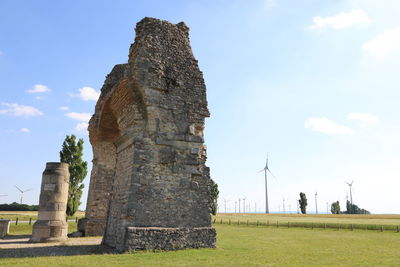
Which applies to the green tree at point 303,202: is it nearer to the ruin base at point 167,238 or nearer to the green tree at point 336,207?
the green tree at point 336,207

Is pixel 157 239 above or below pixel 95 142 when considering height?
below

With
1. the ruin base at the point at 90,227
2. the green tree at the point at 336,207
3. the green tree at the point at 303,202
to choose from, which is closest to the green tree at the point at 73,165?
the ruin base at the point at 90,227

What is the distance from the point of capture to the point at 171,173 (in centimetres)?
1117

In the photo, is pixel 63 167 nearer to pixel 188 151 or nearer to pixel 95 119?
pixel 95 119

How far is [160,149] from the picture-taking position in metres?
11.1

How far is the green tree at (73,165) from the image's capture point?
29.4 meters

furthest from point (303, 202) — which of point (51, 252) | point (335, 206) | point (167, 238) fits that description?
point (51, 252)

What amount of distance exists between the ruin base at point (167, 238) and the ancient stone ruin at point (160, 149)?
0.03 meters

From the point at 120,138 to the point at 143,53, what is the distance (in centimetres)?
353

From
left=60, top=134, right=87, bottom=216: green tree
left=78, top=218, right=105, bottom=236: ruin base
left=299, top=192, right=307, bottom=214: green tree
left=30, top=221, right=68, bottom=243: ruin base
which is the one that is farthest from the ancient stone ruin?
left=299, top=192, right=307, bottom=214: green tree

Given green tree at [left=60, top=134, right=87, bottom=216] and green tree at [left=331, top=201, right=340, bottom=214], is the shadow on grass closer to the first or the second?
green tree at [left=60, top=134, right=87, bottom=216]

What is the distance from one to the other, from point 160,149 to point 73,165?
21402 mm

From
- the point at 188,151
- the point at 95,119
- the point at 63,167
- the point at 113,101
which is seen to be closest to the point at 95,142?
the point at 95,119

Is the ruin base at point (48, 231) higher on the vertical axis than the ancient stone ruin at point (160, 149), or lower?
lower
